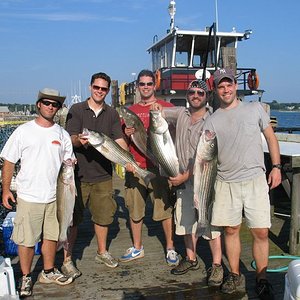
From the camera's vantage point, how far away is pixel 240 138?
365 centimetres

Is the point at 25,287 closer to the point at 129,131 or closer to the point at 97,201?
the point at 97,201

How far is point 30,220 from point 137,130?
151cm

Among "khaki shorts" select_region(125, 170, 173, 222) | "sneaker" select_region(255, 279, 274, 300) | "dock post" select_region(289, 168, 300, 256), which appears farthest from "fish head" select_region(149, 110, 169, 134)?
"dock post" select_region(289, 168, 300, 256)

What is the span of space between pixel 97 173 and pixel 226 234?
5.39 ft

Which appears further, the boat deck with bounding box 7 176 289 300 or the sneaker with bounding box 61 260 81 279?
the sneaker with bounding box 61 260 81 279

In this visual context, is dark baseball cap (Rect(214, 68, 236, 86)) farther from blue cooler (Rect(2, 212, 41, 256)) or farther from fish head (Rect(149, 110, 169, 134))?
blue cooler (Rect(2, 212, 41, 256))

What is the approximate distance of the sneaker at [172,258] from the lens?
188 inches

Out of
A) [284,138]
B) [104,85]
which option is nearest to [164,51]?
[284,138]

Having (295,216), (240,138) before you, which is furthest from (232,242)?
(295,216)

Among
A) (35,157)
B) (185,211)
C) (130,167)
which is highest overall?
(35,157)

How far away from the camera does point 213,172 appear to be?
3641 millimetres

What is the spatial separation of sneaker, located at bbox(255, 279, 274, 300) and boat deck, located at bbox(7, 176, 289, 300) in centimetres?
11

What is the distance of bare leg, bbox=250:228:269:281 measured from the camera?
149 inches

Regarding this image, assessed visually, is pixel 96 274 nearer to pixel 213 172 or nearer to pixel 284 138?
pixel 213 172
